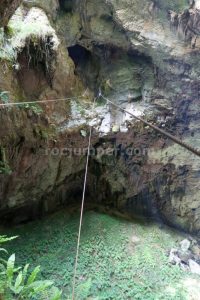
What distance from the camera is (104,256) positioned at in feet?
22.5

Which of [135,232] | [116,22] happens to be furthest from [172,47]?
[135,232]

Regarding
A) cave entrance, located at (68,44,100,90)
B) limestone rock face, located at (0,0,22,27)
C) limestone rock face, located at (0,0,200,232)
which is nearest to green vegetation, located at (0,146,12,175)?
limestone rock face, located at (0,0,200,232)

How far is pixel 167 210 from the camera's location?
8.15 m

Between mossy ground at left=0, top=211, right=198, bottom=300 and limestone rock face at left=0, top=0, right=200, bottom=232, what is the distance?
54 cm

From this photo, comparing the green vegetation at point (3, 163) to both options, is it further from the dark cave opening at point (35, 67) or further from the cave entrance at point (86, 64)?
the cave entrance at point (86, 64)

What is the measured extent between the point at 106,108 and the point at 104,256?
11.7ft

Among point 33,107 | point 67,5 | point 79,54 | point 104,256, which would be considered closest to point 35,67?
point 33,107

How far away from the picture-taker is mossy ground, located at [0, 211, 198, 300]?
246 inches

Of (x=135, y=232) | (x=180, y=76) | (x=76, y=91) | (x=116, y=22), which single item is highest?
(x=116, y=22)

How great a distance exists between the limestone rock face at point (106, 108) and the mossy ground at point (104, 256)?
1.78ft

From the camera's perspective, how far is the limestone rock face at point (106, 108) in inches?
251

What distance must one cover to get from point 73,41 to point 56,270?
17.4 feet

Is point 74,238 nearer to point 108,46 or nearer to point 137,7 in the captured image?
point 108,46

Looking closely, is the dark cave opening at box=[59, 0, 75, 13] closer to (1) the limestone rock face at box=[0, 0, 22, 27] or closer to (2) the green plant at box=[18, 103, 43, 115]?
(2) the green plant at box=[18, 103, 43, 115]
